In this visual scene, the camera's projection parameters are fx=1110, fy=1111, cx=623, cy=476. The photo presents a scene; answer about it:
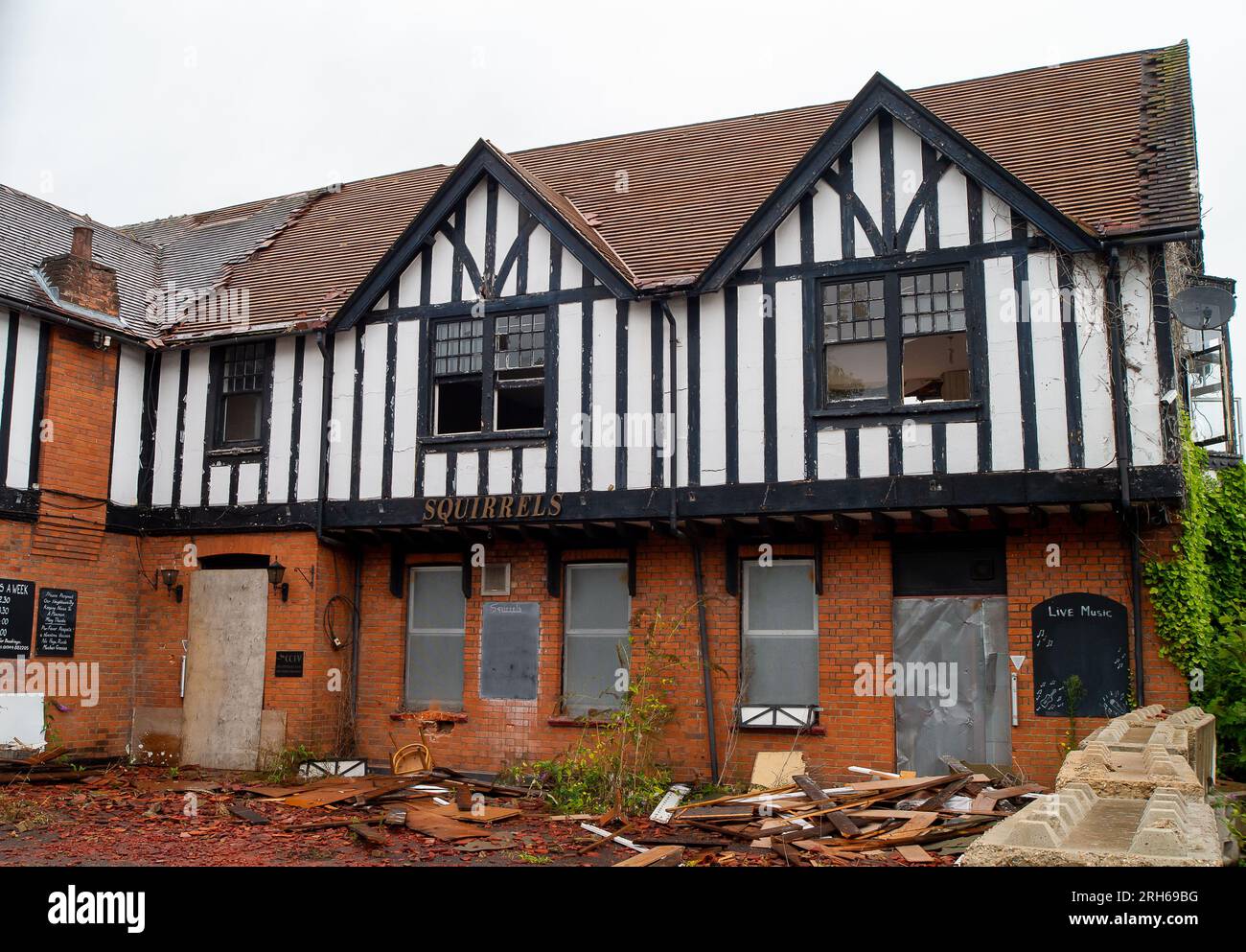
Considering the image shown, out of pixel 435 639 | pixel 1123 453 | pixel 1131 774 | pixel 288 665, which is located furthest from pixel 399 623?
pixel 1131 774

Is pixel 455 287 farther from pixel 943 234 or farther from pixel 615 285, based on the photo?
pixel 943 234

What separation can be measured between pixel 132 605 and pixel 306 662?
10.7ft

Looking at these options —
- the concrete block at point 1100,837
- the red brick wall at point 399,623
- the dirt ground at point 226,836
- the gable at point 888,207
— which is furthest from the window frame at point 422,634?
the concrete block at point 1100,837

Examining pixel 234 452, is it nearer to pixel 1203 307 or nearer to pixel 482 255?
pixel 482 255

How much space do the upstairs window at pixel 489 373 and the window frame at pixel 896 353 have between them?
381cm

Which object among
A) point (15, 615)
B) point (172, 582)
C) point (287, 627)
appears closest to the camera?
point (15, 615)

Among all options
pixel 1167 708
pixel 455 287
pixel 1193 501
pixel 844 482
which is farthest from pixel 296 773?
pixel 1193 501

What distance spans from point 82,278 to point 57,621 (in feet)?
16.3

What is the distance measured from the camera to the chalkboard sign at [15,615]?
47.3 ft

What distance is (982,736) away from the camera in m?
12.8

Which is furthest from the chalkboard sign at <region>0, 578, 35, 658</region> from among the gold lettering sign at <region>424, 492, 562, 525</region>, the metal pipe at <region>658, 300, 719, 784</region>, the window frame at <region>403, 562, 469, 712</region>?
the metal pipe at <region>658, 300, 719, 784</region>

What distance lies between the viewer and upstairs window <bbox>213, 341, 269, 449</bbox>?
16719 mm

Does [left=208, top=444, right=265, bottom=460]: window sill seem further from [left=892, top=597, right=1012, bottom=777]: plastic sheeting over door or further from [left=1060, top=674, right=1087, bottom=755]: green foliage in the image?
[left=1060, top=674, right=1087, bottom=755]: green foliage

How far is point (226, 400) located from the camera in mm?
16984
